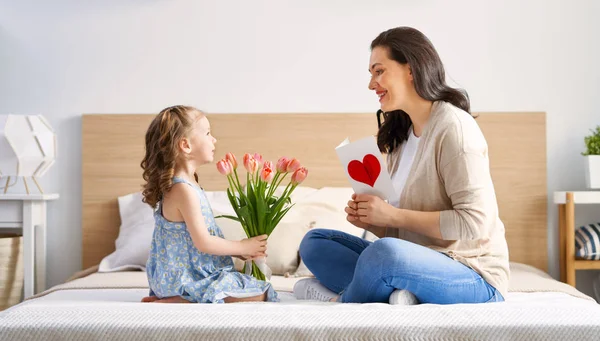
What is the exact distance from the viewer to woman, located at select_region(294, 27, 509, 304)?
1.61 m

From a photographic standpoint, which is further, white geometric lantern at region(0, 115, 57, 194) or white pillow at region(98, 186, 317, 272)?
white geometric lantern at region(0, 115, 57, 194)

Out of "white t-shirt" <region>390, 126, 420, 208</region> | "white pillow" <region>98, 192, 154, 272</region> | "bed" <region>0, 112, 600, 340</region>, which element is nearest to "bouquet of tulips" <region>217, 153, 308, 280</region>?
"bed" <region>0, 112, 600, 340</region>

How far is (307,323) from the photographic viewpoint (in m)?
1.35

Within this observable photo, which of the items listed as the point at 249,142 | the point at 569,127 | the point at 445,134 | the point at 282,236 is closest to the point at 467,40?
the point at 569,127

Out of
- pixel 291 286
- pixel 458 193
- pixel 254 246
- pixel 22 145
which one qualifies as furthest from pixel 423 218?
pixel 22 145

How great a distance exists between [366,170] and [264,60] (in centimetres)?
157

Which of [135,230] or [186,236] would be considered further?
[135,230]

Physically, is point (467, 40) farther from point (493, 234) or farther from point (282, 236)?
point (493, 234)

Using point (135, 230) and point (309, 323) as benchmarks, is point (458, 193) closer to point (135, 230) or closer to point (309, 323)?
point (309, 323)

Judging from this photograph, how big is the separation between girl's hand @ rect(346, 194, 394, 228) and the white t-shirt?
14 cm

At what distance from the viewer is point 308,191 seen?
3018 mm

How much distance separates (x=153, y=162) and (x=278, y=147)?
134cm

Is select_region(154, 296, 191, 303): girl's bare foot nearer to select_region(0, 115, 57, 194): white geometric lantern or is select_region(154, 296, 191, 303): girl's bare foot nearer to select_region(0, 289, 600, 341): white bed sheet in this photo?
select_region(0, 289, 600, 341): white bed sheet

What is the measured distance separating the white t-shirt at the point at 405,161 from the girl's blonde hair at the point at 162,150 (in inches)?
23.7
